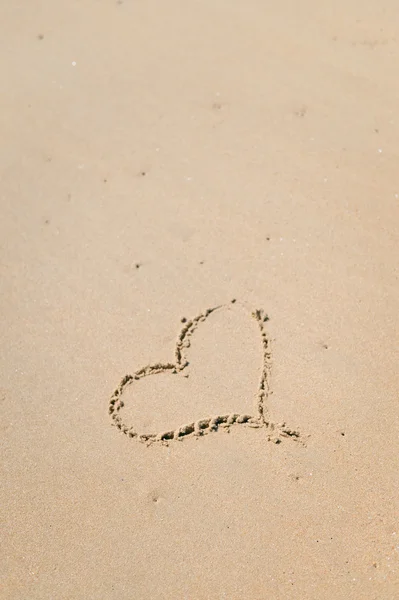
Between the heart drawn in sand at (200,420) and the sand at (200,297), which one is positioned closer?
the sand at (200,297)

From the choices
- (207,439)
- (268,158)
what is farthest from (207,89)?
(207,439)

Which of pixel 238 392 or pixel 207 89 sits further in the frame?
pixel 207 89

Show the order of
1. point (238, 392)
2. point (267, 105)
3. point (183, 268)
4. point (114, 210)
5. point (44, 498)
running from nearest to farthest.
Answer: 1. point (44, 498)
2. point (238, 392)
3. point (183, 268)
4. point (114, 210)
5. point (267, 105)

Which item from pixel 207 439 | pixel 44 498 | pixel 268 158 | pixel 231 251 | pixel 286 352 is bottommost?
pixel 44 498

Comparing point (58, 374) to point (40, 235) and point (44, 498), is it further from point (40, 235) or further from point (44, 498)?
point (40, 235)

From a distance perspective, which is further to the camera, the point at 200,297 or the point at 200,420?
the point at 200,297

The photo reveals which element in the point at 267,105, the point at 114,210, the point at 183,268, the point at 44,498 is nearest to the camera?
the point at 44,498

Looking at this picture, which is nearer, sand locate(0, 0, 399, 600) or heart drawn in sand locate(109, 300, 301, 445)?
sand locate(0, 0, 399, 600)
